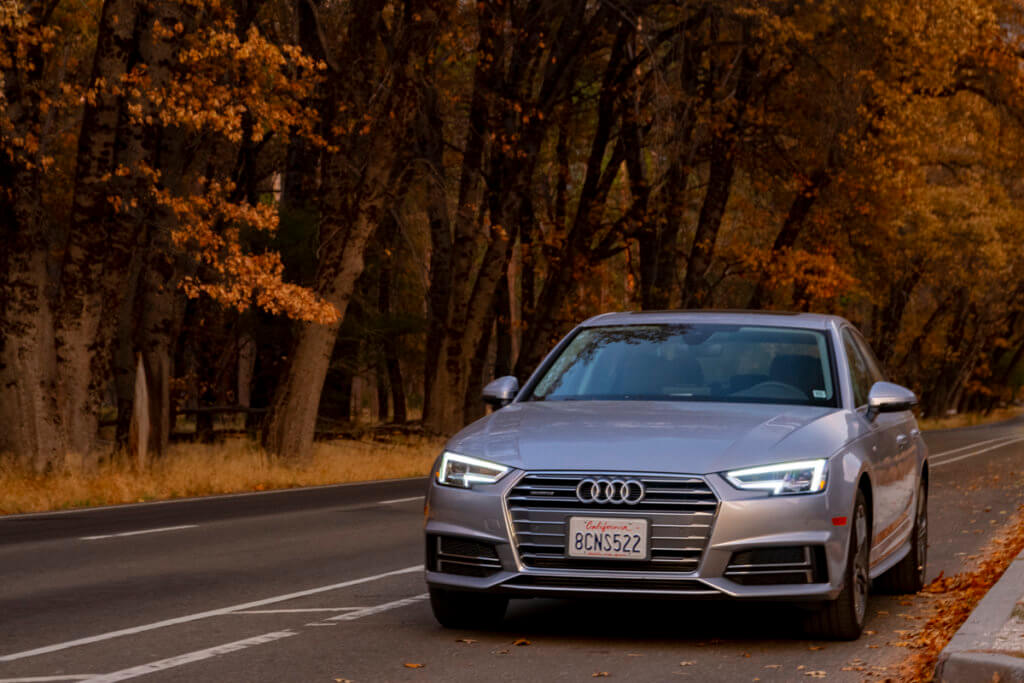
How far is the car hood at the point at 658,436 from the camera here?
26.3ft

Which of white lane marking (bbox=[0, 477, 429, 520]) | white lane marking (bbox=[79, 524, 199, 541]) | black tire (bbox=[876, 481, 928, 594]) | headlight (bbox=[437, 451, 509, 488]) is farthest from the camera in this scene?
white lane marking (bbox=[0, 477, 429, 520])

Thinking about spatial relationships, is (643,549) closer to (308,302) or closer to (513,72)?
(308,302)

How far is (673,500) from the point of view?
7.89 metres

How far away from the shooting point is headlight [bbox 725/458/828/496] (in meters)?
7.95

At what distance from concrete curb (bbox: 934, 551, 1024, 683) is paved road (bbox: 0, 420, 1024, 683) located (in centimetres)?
40

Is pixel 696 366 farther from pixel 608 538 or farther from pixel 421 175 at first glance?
pixel 421 175

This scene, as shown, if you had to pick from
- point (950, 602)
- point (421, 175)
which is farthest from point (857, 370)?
point (421, 175)

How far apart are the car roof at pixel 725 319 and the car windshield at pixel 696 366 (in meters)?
0.07

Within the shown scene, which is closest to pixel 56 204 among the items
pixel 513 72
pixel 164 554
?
pixel 513 72

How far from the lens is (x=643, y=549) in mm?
7883

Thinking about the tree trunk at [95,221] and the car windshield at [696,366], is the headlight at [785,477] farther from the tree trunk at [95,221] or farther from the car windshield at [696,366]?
the tree trunk at [95,221]

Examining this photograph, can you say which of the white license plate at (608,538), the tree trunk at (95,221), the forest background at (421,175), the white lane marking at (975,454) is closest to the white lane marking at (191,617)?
the white license plate at (608,538)

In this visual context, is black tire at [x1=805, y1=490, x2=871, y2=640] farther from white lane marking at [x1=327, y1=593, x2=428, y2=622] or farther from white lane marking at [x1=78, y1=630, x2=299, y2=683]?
white lane marking at [x1=78, y1=630, x2=299, y2=683]

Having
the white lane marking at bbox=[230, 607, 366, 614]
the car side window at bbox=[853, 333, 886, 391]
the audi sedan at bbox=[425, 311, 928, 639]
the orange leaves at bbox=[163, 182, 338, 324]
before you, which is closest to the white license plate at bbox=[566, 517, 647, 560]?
the audi sedan at bbox=[425, 311, 928, 639]
